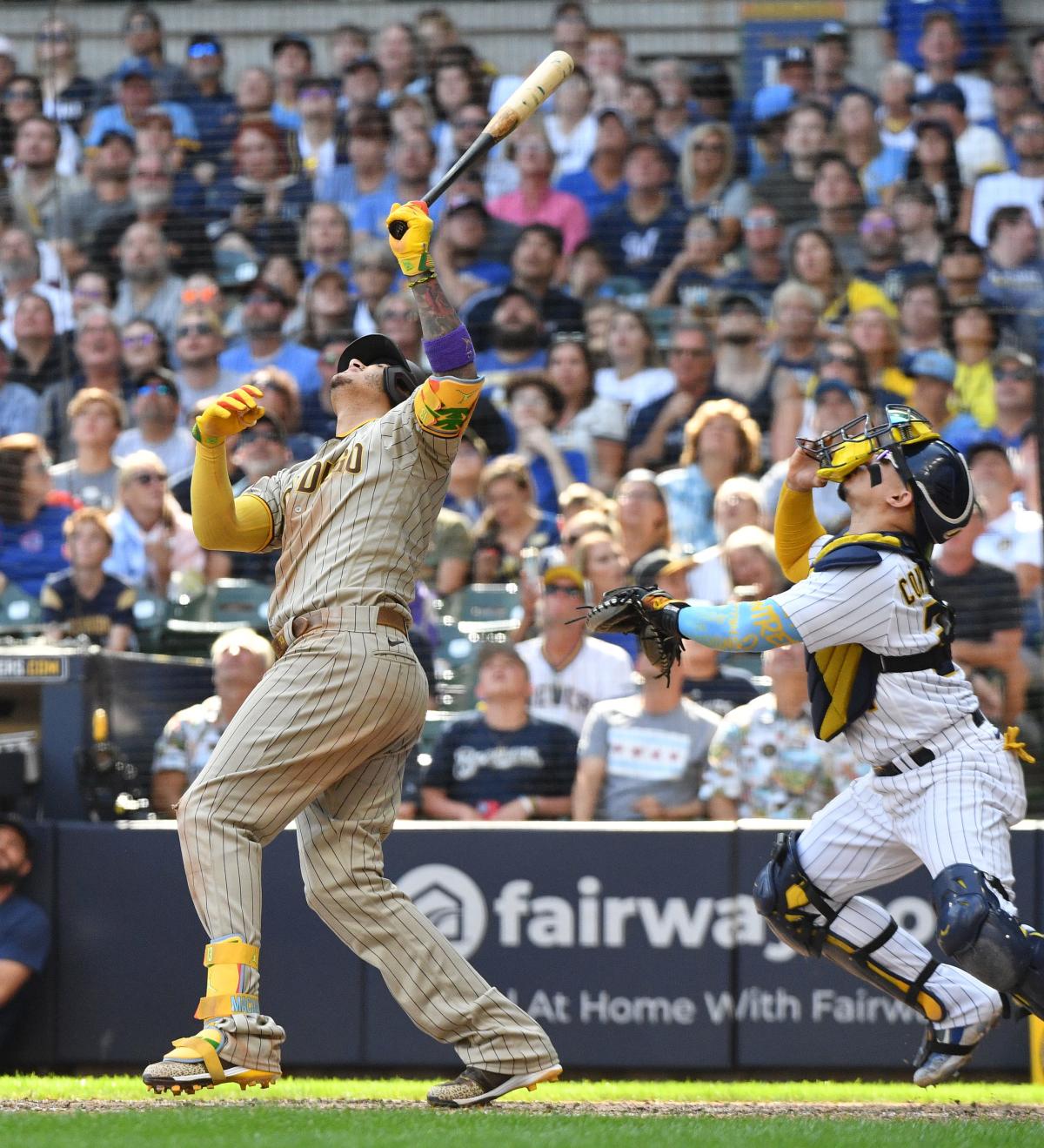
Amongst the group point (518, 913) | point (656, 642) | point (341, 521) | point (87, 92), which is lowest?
point (518, 913)

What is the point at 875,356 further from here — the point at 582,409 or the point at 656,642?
the point at 656,642

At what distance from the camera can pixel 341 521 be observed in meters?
4.79

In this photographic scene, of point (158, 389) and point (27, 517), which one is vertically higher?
point (158, 389)

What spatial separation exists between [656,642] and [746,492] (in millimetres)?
4108

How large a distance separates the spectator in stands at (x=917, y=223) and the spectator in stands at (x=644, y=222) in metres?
1.33

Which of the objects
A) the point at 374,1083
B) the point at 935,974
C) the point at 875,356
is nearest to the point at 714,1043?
the point at 374,1083

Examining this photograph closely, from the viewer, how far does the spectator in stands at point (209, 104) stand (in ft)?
40.3

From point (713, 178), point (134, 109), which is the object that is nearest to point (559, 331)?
point (713, 178)

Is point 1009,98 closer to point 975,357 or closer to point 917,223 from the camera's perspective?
point 917,223

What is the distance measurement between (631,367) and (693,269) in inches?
40.8

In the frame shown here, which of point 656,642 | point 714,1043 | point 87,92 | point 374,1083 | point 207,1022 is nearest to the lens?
point 207,1022

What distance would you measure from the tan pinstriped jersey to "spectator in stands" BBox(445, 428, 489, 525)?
4.70 meters

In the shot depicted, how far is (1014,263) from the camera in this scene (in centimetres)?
1066

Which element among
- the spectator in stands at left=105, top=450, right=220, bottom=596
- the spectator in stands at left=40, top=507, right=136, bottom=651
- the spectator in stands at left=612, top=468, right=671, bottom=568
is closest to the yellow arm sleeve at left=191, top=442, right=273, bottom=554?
the spectator in stands at left=40, top=507, right=136, bottom=651
